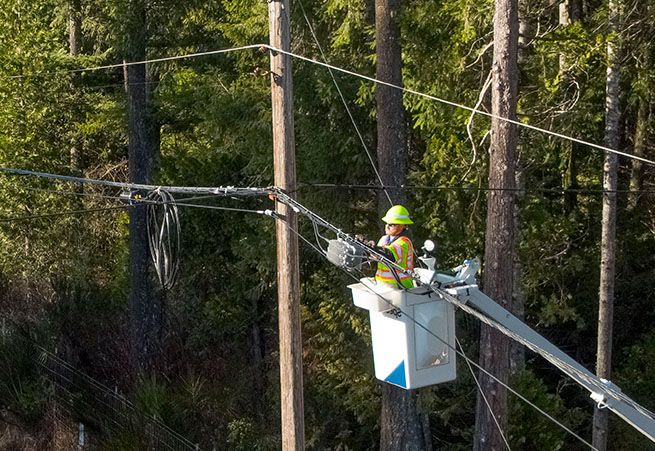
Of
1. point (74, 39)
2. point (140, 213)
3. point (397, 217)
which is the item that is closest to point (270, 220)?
point (140, 213)

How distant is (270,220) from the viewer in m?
19.3

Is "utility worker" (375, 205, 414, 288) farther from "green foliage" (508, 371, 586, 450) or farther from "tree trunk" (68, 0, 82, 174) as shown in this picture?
"tree trunk" (68, 0, 82, 174)

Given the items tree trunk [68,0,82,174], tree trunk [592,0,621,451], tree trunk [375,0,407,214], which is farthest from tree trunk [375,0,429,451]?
tree trunk [68,0,82,174]

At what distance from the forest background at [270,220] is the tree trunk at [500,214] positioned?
0.75m

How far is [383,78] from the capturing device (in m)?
15.6

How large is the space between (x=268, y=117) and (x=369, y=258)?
944 cm

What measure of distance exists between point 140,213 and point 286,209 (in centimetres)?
1084

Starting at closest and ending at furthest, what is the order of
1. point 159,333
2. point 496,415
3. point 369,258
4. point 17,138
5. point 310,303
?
point 369,258 < point 496,415 < point 310,303 < point 159,333 < point 17,138

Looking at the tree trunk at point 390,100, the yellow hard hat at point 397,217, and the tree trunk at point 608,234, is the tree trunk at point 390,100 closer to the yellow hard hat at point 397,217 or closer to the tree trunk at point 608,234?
the tree trunk at point 608,234

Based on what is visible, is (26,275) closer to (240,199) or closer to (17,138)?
(17,138)

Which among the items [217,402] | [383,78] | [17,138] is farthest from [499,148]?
[17,138]

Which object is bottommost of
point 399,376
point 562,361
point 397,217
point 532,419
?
point 532,419

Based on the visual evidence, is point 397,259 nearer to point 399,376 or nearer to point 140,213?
point 399,376

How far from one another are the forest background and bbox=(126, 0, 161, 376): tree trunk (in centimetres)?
28
